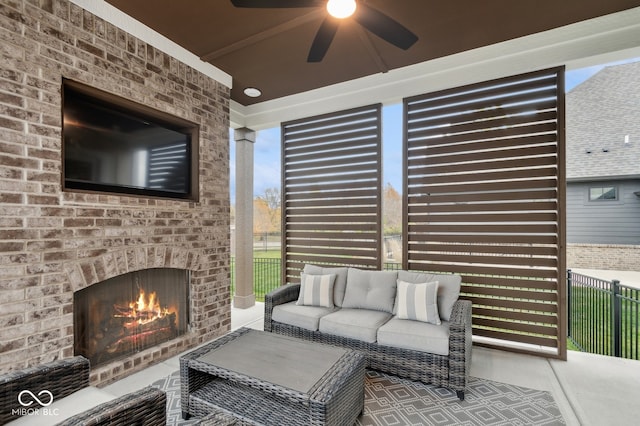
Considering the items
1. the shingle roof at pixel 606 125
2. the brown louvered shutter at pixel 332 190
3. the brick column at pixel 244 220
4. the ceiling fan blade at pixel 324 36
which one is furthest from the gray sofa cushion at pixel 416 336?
the shingle roof at pixel 606 125

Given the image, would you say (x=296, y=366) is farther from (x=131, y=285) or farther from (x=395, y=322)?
(x=131, y=285)

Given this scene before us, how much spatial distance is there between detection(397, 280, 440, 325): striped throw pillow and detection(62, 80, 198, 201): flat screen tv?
2.60 metres

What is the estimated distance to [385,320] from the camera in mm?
3066

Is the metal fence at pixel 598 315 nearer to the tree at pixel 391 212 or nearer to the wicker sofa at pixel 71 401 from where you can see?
the tree at pixel 391 212

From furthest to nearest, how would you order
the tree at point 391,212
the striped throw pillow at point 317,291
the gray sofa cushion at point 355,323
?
1. the tree at point 391,212
2. the striped throw pillow at point 317,291
3. the gray sofa cushion at point 355,323

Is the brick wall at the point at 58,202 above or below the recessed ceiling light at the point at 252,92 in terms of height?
below

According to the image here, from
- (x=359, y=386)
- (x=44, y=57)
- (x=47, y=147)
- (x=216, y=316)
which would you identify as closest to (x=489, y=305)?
(x=359, y=386)

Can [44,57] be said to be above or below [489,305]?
above

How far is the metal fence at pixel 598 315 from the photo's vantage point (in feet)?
11.1

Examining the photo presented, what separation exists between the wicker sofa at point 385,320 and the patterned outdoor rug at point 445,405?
4.5 inches

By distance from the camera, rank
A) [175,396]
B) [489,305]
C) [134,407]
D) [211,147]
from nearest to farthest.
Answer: [134,407] → [175,396] → [489,305] → [211,147]

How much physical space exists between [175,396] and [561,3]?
15.4 feet

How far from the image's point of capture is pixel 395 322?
292 centimetres
